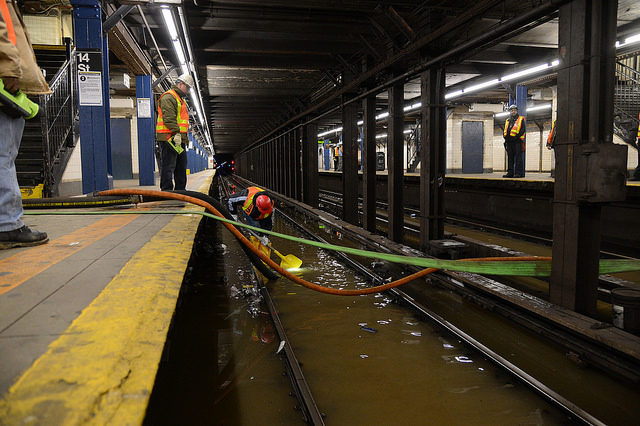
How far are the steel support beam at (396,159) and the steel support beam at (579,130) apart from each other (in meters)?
3.76

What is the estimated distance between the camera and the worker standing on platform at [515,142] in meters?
13.6

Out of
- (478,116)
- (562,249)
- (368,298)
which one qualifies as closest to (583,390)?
(562,249)

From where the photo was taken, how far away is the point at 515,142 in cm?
1388

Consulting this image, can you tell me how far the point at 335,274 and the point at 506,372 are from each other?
3.51 metres

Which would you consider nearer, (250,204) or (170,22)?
(250,204)

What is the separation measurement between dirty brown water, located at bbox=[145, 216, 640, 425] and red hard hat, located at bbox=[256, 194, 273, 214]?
116cm

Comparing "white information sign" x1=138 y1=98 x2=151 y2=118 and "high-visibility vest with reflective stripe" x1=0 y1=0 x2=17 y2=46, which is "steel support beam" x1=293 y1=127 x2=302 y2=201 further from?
"high-visibility vest with reflective stripe" x1=0 y1=0 x2=17 y2=46

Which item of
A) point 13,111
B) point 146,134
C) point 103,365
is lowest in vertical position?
point 103,365

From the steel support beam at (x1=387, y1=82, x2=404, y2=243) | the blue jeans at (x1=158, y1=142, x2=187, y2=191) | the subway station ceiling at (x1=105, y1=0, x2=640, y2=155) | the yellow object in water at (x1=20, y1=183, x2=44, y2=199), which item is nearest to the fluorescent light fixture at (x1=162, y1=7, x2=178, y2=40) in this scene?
the subway station ceiling at (x1=105, y1=0, x2=640, y2=155)

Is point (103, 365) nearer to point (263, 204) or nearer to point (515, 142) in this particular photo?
point (263, 204)

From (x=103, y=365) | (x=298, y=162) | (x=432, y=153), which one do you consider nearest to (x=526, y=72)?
(x=432, y=153)

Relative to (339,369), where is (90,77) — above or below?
above

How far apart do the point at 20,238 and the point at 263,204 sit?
323cm

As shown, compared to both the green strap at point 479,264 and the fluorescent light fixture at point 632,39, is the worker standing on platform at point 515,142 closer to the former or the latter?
the fluorescent light fixture at point 632,39
